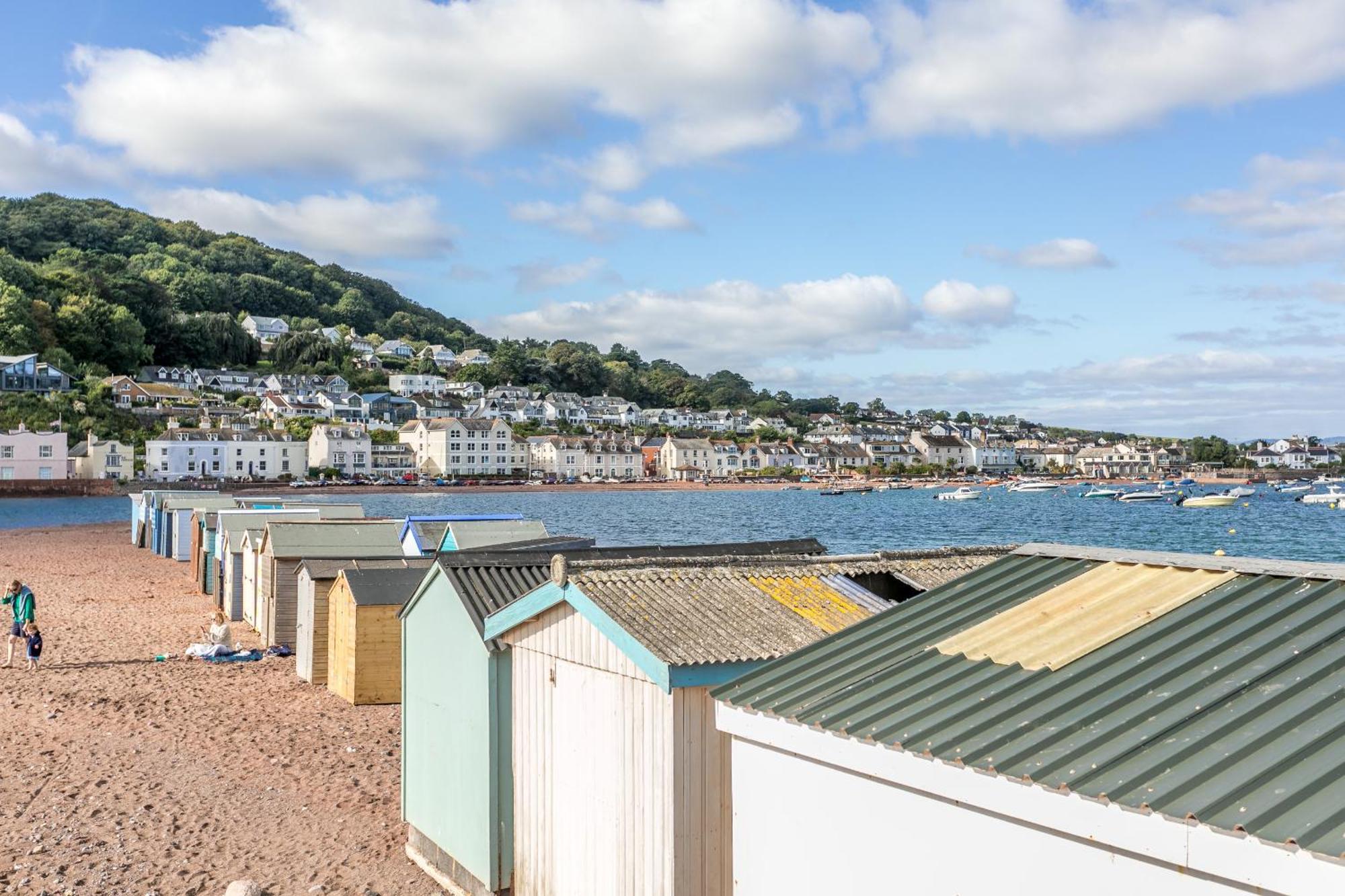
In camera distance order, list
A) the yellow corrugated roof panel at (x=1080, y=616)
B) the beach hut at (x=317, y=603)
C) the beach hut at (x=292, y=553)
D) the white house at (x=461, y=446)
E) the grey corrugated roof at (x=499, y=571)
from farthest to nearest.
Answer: the white house at (x=461, y=446), the beach hut at (x=292, y=553), the beach hut at (x=317, y=603), the grey corrugated roof at (x=499, y=571), the yellow corrugated roof panel at (x=1080, y=616)

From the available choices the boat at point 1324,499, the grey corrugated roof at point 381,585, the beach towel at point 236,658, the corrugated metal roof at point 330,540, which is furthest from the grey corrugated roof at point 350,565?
the boat at point 1324,499

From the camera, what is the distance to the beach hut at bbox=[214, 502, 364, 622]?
24344mm

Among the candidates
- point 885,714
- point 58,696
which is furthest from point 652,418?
point 885,714

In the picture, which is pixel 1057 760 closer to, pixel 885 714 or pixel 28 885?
pixel 885 714

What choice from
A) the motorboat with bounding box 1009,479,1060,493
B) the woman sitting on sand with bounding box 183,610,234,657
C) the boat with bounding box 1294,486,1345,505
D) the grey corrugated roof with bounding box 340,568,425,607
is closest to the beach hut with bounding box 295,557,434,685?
the grey corrugated roof with bounding box 340,568,425,607

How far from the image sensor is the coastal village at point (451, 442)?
10994cm

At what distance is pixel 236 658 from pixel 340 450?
354ft

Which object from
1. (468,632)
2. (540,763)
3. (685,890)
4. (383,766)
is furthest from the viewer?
(383,766)

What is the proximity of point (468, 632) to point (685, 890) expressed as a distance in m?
3.35

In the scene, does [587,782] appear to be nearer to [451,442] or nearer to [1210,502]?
[1210,502]

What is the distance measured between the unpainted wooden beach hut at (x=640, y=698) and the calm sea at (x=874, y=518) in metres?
34.7

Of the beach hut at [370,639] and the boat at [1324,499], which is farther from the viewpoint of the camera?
the boat at [1324,499]

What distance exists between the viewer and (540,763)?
8.15m

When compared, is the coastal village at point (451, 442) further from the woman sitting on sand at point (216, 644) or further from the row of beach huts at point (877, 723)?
the row of beach huts at point (877, 723)
